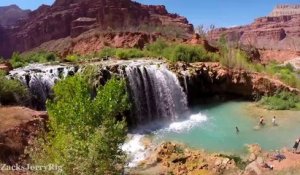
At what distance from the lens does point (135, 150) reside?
18359mm

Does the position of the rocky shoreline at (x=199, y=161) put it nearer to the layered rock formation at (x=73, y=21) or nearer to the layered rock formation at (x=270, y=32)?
the layered rock formation at (x=73, y=21)

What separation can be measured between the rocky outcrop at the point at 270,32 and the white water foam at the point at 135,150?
97461 mm

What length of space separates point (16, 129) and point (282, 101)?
1824cm

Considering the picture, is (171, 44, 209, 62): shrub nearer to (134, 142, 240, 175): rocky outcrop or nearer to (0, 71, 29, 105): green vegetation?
(0, 71, 29, 105): green vegetation

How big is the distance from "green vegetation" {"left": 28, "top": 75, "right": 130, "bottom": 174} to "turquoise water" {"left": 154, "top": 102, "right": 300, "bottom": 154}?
28.9 ft

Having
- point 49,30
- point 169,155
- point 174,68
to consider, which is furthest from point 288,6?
point 169,155

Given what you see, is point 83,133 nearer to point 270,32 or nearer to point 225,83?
point 225,83

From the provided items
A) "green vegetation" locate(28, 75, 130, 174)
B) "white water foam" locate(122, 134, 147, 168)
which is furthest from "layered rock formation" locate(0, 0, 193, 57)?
"green vegetation" locate(28, 75, 130, 174)

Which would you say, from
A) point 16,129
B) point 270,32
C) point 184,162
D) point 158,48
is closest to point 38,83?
point 16,129

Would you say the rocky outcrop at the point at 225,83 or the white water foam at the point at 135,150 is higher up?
the rocky outcrop at the point at 225,83

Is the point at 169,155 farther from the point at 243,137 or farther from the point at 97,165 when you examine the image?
the point at 97,165

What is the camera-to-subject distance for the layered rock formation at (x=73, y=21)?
82125mm

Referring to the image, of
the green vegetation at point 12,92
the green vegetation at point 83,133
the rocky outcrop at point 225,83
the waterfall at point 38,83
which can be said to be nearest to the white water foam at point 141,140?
the green vegetation at point 83,133

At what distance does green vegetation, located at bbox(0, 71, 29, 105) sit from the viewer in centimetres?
1838
